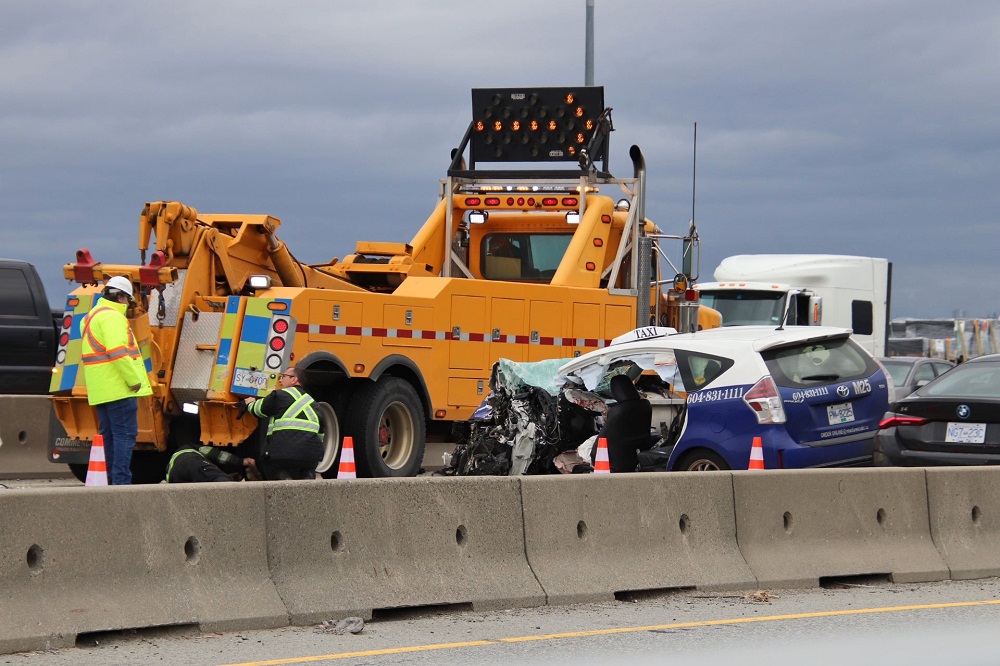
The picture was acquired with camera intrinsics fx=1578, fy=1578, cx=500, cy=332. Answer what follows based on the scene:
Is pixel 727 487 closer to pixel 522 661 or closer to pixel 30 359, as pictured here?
pixel 522 661

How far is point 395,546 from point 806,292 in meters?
20.3

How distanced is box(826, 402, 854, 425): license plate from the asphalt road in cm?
286

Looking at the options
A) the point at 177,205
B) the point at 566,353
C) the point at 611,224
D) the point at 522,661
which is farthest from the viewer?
the point at 611,224

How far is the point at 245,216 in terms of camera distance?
48.9 feet

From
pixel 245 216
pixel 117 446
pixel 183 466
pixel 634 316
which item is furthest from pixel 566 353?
pixel 183 466

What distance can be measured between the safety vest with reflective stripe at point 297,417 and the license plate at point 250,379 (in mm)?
1796

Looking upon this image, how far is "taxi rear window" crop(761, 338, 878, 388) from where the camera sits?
503 inches

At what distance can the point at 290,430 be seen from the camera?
11516 millimetres

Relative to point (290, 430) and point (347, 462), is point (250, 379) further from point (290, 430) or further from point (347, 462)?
point (347, 462)

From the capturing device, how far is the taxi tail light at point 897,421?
1324cm

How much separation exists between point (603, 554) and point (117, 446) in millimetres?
4825

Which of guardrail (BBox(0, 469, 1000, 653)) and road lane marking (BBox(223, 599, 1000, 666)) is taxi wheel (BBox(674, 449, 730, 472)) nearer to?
guardrail (BBox(0, 469, 1000, 653))

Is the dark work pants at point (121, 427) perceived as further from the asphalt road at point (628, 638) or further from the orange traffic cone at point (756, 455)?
the orange traffic cone at point (756, 455)

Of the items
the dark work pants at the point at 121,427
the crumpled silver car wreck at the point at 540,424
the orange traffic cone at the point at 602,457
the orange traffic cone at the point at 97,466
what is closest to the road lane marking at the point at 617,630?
the orange traffic cone at the point at 602,457
